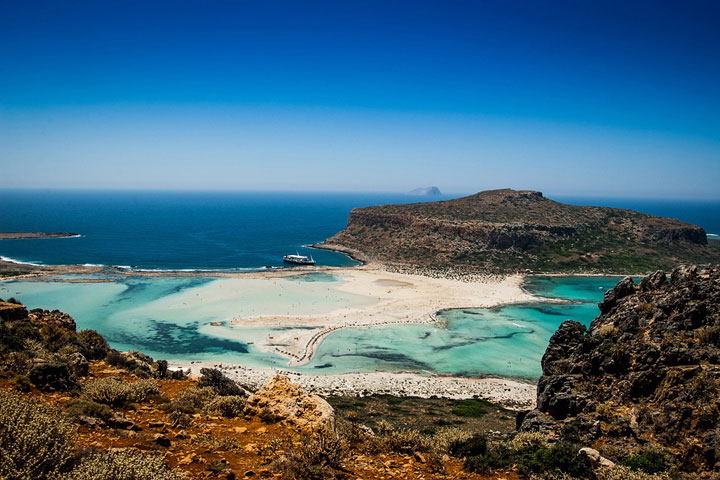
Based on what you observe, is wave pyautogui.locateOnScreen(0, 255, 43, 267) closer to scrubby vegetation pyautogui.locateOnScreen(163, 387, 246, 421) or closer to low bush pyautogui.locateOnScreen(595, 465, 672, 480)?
scrubby vegetation pyautogui.locateOnScreen(163, 387, 246, 421)

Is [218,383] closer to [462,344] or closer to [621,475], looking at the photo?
[621,475]

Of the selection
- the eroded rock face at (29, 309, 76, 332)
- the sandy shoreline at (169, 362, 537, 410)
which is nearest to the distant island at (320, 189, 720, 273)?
the sandy shoreline at (169, 362, 537, 410)

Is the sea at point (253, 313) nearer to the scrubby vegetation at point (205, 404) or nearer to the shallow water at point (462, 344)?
the shallow water at point (462, 344)

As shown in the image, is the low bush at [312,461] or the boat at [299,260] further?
the boat at [299,260]

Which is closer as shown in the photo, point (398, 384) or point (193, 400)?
point (193, 400)

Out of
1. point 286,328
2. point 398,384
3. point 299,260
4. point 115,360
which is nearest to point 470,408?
point 398,384

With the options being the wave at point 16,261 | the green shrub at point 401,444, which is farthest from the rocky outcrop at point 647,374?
the wave at point 16,261
